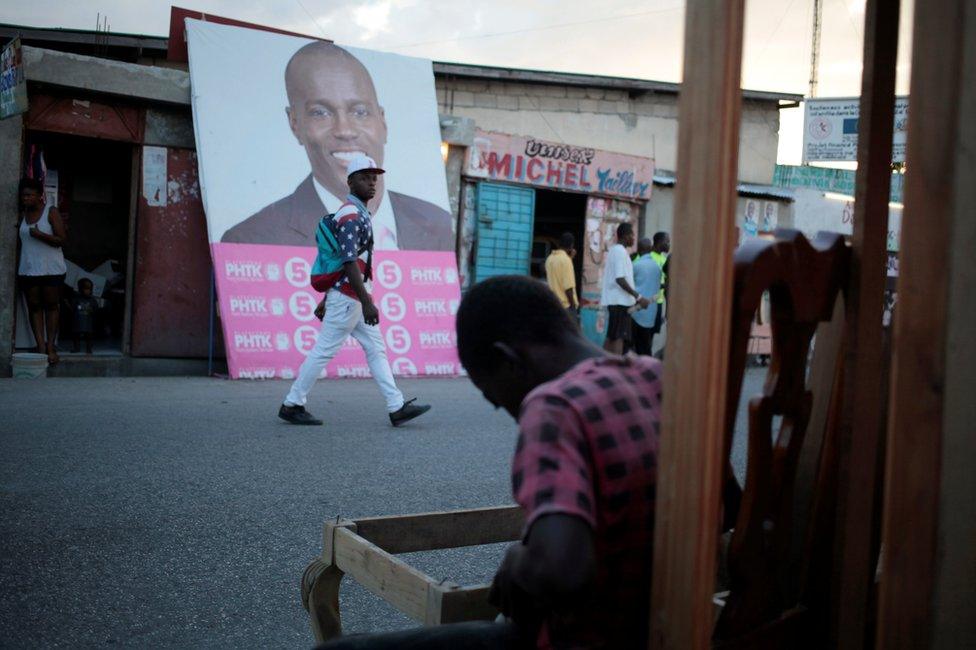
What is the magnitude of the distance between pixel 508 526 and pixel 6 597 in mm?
2020

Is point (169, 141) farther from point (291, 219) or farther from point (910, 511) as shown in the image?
point (910, 511)

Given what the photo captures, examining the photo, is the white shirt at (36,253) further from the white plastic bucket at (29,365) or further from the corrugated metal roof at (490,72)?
the corrugated metal roof at (490,72)

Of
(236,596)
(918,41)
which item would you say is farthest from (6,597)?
(918,41)

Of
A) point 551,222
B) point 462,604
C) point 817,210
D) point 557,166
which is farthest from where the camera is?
point 551,222

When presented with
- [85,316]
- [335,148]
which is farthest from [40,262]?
[335,148]

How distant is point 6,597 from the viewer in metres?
3.41

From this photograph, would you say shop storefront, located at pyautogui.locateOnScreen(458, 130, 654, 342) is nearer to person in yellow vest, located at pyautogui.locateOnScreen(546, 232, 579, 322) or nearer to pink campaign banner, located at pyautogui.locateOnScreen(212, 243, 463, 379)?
person in yellow vest, located at pyautogui.locateOnScreen(546, 232, 579, 322)

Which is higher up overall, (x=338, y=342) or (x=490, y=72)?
(x=490, y=72)

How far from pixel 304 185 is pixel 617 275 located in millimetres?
3858

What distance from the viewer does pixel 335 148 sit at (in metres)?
11.9

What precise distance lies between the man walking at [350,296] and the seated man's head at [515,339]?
5.34 metres

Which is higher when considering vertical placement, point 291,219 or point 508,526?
point 291,219

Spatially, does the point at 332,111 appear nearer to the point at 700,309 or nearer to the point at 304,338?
the point at 304,338

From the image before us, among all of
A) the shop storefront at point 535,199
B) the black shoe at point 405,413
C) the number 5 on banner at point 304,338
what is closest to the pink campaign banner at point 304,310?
the number 5 on banner at point 304,338
